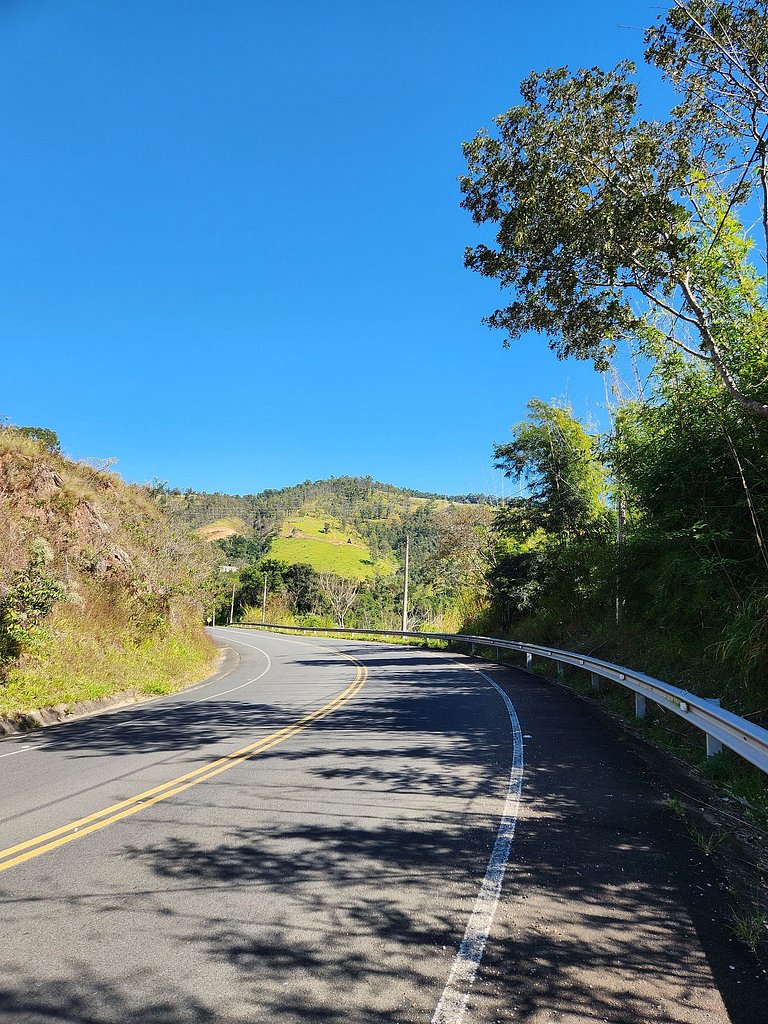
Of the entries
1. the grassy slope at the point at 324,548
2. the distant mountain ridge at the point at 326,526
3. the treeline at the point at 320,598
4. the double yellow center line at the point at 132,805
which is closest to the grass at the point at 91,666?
the double yellow center line at the point at 132,805

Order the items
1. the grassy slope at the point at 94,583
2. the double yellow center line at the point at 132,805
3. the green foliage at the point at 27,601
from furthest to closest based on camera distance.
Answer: the grassy slope at the point at 94,583
the green foliage at the point at 27,601
the double yellow center line at the point at 132,805

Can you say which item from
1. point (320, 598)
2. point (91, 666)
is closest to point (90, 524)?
point (91, 666)

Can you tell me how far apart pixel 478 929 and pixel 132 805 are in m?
3.59

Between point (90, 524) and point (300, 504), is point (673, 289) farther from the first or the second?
point (300, 504)

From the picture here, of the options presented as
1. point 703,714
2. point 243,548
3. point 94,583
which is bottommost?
point 703,714

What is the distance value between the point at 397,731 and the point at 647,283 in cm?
802

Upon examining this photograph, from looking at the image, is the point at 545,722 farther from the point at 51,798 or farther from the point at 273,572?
the point at 273,572

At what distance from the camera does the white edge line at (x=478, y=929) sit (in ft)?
8.65

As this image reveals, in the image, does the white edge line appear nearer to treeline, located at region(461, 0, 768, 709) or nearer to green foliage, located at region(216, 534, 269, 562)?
treeline, located at region(461, 0, 768, 709)

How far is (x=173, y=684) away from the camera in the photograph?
16375 mm

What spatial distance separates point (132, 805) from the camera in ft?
17.9

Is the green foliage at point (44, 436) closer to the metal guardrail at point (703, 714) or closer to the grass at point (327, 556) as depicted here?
the metal guardrail at point (703, 714)

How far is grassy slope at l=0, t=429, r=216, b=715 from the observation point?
12.5m

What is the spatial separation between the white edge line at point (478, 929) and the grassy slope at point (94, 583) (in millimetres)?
8851
